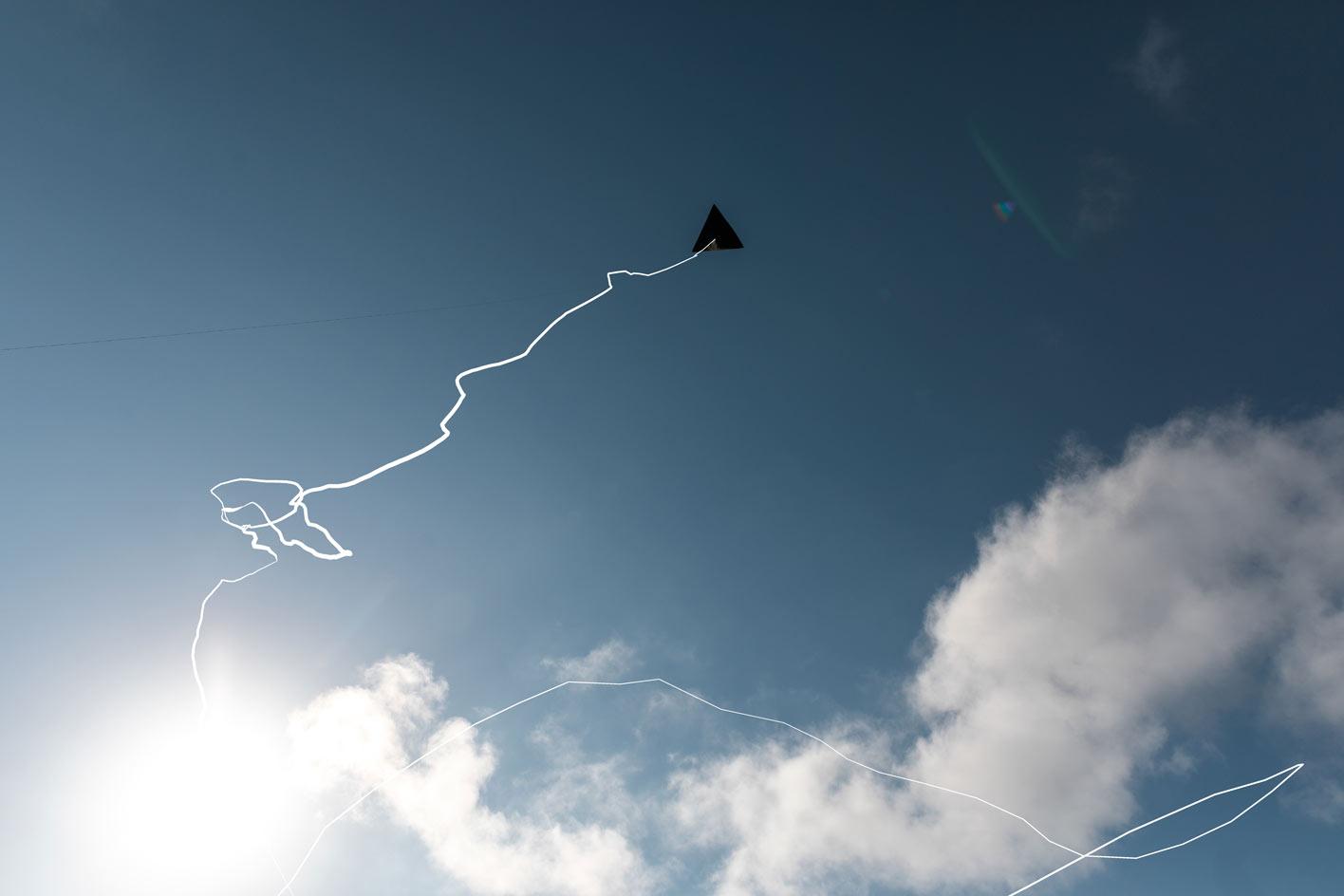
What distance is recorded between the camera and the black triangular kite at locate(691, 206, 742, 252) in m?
16.9

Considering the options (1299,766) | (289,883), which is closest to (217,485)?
(289,883)

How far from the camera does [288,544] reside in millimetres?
14578

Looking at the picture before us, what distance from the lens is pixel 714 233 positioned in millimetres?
16922

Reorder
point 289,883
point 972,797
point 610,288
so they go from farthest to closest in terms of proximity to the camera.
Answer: point 610,288
point 972,797
point 289,883

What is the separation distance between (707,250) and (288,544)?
10.8 m

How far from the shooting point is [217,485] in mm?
15242

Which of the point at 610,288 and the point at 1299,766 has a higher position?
the point at 610,288

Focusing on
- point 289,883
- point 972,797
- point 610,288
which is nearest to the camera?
point 289,883

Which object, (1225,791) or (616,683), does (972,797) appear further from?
(616,683)

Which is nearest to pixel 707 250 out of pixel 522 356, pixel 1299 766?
Result: pixel 522 356

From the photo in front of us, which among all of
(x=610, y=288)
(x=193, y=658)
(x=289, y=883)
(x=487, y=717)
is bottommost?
(x=289, y=883)

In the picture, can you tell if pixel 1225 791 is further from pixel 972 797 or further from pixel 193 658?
pixel 193 658

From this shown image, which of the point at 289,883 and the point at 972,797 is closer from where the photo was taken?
the point at 289,883

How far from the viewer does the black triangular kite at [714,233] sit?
16859 millimetres
